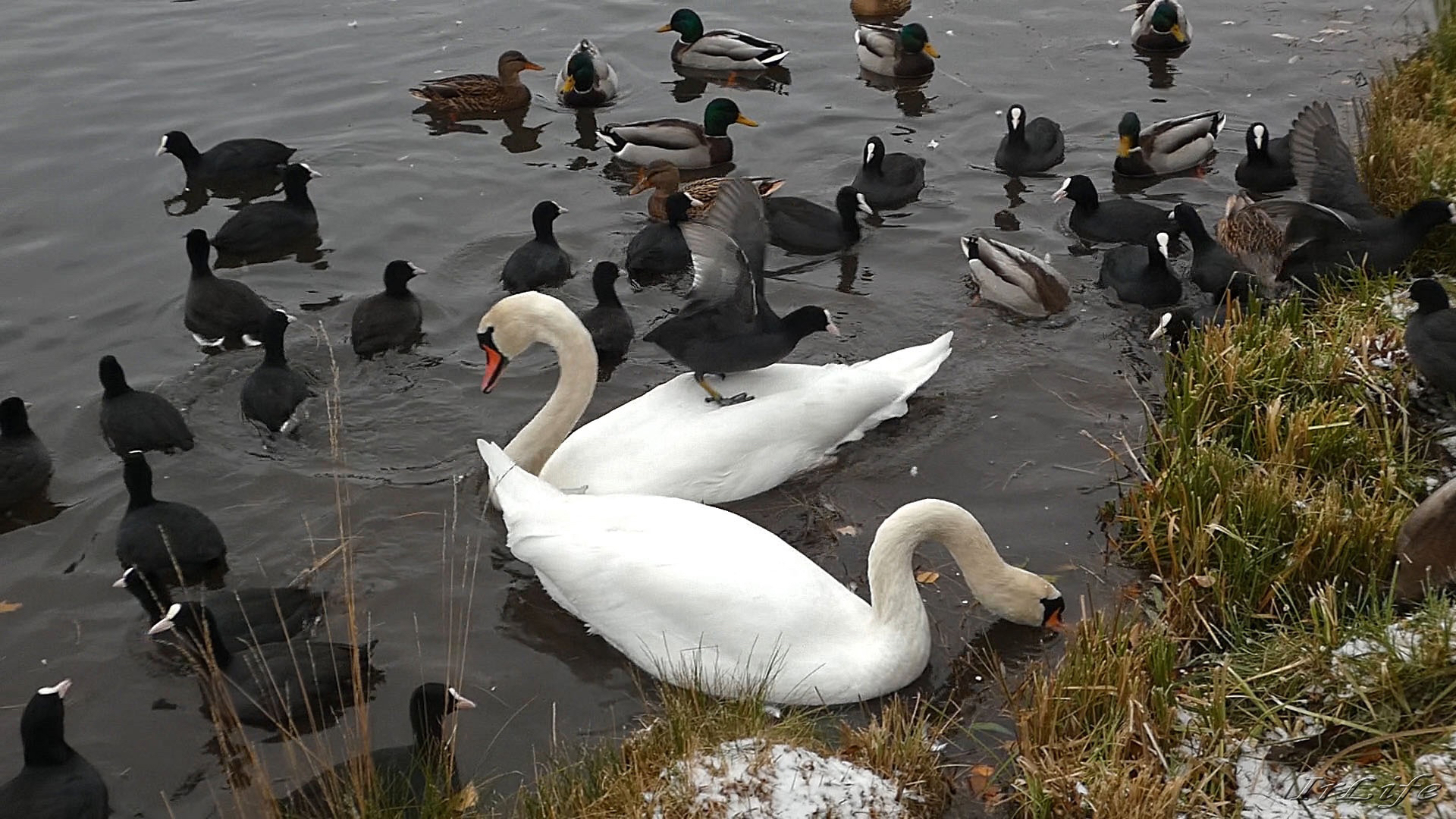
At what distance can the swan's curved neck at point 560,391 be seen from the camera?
23.4 feet

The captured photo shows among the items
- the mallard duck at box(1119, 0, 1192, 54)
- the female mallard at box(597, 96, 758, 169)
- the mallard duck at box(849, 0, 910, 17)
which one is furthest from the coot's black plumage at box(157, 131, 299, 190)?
the mallard duck at box(1119, 0, 1192, 54)

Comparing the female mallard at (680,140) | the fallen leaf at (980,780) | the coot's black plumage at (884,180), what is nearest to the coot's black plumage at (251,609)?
the fallen leaf at (980,780)

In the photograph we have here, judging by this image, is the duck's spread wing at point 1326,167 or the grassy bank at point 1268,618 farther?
the duck's spread wing at point 1326,167

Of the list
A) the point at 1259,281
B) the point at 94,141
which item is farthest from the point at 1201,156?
the point at 94,141

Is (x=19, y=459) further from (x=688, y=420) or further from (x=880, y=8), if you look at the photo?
(x=880, y=8)

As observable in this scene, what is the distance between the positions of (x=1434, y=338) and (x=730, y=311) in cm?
324

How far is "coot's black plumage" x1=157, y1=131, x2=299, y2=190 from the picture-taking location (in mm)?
10734

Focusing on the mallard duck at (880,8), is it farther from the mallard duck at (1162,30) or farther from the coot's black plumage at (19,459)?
the coot's black plumage at (19,459)

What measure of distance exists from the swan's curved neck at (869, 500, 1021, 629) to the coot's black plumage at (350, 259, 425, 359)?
3.85m

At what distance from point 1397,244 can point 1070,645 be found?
13.5ft

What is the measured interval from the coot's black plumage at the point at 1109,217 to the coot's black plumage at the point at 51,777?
691 cm

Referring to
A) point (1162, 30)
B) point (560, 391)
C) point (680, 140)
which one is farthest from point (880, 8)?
point (560, 391)

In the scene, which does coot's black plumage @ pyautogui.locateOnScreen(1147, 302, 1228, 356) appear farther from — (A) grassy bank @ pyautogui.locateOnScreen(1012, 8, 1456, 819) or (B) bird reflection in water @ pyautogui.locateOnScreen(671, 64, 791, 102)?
(B) bird reflection in water @ pyautogui.locateOnScreen(671, 64, 791, 102)

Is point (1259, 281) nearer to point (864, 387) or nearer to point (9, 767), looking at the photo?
point (864, 387)
